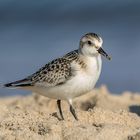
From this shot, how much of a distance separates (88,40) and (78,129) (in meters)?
1.73

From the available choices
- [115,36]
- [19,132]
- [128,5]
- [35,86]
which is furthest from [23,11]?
[19,132]

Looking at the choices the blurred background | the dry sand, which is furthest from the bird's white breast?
the blurred background

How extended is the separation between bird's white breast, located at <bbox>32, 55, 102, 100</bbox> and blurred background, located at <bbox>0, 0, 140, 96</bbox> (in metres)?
6.41

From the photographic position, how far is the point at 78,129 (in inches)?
275

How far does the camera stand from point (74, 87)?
8.22 m

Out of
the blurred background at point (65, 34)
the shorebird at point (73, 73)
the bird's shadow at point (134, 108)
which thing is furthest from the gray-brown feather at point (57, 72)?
the blurred background at point (65, 34)

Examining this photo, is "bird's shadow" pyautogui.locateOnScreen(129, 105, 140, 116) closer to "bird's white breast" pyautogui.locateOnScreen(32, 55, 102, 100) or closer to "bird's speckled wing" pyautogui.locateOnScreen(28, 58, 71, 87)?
"bird's white breast" pyautogui.locateOnScreen(32, 55, 102, 100)

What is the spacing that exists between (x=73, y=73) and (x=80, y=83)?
6.7 inches

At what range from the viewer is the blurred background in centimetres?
1544

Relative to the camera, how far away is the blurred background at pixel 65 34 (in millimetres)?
15438

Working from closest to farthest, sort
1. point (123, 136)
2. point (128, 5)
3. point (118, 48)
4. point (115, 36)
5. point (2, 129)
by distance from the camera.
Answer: point (123, 136) < point (2, 129) < point (118, 48) < point (115, 36) < point (128, 5)

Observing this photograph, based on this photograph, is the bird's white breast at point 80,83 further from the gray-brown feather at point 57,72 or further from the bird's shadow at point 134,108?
the bird's shadow at point 134,108

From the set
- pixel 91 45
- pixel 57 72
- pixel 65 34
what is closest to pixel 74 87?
pixel 57 72

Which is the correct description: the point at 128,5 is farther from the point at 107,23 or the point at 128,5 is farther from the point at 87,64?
the point at 87,64
